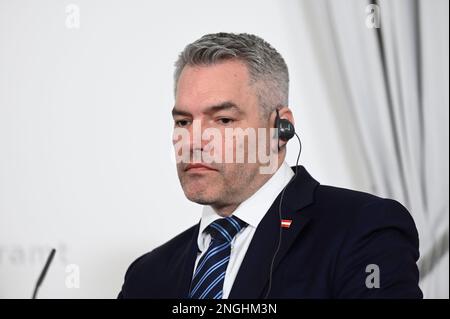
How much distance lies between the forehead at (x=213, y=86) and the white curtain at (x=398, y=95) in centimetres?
104

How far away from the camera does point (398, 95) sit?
2.78 metres

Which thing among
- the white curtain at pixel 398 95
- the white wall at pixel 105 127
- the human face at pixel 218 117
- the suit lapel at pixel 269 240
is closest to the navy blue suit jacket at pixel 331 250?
the suit lapel at pixel 269 240

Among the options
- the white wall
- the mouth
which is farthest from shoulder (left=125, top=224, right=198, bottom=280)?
the white wall

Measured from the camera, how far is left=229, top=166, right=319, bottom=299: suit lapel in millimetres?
1554

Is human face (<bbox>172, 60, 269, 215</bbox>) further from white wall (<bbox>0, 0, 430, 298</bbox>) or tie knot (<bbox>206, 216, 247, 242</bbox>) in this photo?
white wall (<bbox>0, 0, 430, 298</bbox>)

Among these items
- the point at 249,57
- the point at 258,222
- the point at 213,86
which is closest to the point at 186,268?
the point at 258,222

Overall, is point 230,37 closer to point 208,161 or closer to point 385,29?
point 208,161

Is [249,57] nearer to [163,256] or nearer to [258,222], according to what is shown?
[258,222]

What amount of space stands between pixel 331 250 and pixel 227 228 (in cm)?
31

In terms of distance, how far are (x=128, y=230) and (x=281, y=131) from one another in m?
1.06

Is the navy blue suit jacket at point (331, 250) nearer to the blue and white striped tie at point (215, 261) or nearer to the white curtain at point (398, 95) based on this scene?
the blue and white striped tie at point (215, 261)

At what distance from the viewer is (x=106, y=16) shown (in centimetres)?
273

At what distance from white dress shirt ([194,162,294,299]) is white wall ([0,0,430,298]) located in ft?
2.66

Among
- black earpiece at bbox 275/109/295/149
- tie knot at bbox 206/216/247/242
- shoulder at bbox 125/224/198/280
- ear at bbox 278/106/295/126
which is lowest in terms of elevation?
shoulder at bbox 125/224/198/280
